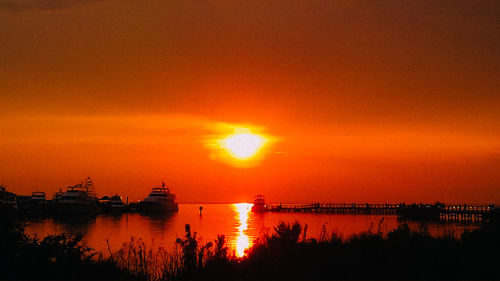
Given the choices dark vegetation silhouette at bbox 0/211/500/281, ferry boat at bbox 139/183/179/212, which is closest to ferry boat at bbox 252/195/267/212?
ferry boat at bbox 139/183/179/212

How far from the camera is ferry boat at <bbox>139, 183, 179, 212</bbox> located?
123 metres

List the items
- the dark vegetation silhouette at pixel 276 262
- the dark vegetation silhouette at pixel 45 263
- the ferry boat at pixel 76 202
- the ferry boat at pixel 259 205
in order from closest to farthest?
the dark vegetation silhouette at pixel 45 263 < the dark vegetation silhouette at pixel 276 262 < the ferry boat at pixel 76 202 < the ferry boat at pixel 259 205

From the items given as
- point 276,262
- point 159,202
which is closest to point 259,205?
point 159,202

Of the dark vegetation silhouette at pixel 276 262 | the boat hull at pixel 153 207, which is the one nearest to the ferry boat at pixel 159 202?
the boat hull at pixel 153 207

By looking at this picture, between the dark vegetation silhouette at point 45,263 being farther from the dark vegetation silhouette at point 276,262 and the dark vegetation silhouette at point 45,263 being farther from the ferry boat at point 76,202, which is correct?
the ferry boat at point 76,202

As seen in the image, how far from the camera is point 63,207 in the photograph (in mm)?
105125

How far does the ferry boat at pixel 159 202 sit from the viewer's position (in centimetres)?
12325

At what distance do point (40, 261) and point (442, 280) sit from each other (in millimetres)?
11625

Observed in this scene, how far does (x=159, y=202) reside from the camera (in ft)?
408

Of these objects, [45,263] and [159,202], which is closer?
[45,263]

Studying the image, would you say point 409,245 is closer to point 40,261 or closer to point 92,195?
point 40,261

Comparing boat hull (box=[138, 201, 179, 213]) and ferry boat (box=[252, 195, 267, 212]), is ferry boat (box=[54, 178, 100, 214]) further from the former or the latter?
ferry boat (box=[252, 195, 267, 212])

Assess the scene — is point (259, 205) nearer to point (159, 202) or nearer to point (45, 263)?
point (159, 202)

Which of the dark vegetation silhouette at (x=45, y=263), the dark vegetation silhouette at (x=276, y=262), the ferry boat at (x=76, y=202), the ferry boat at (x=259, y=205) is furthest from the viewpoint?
the ferry boat at (x=259, y=205)
